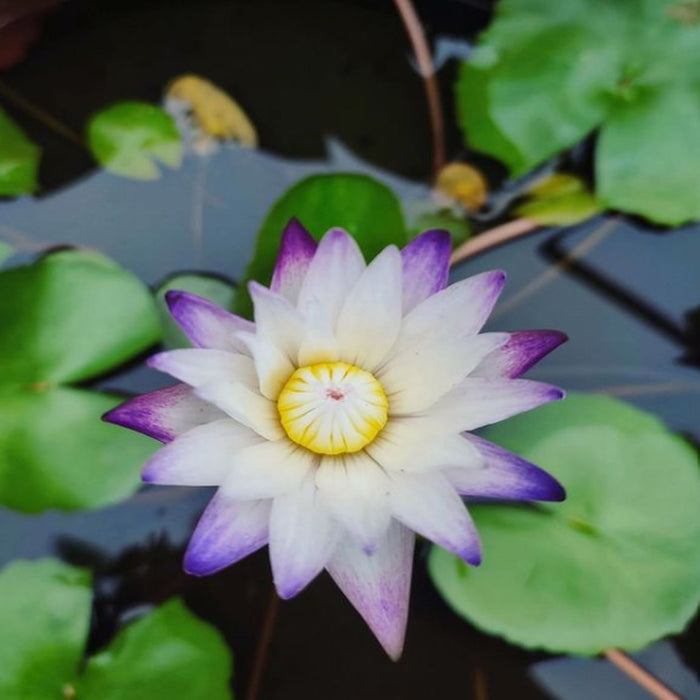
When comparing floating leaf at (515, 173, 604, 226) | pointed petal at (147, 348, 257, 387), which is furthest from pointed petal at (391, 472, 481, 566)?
floating leaf at (515, 173, 604, 226)

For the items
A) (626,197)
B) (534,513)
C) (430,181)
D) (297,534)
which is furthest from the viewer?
(430,181)

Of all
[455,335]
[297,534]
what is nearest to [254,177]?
[455,335]

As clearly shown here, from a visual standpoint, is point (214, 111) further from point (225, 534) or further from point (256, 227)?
point (225, 534)

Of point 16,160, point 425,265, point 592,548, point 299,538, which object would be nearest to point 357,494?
point 299,538

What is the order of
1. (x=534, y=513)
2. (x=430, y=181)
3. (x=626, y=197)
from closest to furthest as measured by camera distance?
1. (x=534, y=513)
2. (x=626, y=197)
3. (x=430, y=181)

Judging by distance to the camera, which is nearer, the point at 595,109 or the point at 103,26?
the point at 595,109

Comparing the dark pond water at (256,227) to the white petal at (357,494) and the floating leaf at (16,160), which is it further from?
the white petal at (357,494)

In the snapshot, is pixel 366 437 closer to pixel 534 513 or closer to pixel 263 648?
pixel 534 513
